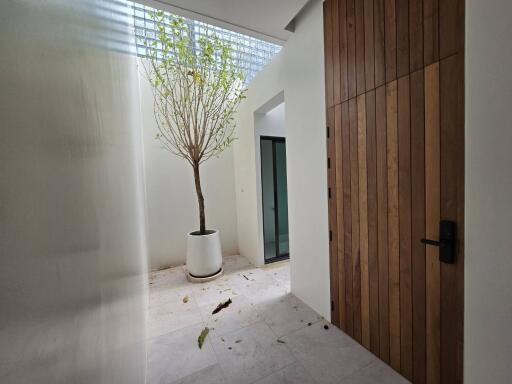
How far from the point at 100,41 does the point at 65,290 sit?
2.83 ft

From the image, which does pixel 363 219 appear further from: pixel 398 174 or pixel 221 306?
pixel 221 306

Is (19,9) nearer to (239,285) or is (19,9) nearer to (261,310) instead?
(261,310)

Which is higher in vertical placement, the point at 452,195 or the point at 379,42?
the point at 379,42

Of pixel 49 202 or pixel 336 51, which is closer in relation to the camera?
pixel 49 202

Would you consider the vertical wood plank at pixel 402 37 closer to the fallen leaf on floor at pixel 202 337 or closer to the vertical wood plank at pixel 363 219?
the vertical wood plank at pixel 363 219

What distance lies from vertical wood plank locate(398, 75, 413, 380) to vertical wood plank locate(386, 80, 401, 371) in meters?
0.03

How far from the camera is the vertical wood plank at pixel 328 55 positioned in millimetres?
2010

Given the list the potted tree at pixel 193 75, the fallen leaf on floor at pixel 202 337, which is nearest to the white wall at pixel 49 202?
the fallen leaf on floor at pixel 202 337

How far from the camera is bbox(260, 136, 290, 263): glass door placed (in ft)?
12.4

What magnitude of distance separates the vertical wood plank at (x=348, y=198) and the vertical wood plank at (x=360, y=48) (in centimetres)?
13

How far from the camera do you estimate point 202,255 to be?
3225 mm

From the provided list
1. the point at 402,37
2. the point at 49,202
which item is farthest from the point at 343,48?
the point at 49,202

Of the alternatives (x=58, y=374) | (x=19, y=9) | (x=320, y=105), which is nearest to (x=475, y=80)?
(x=320, y=105)

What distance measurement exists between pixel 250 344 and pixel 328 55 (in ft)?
8.72
